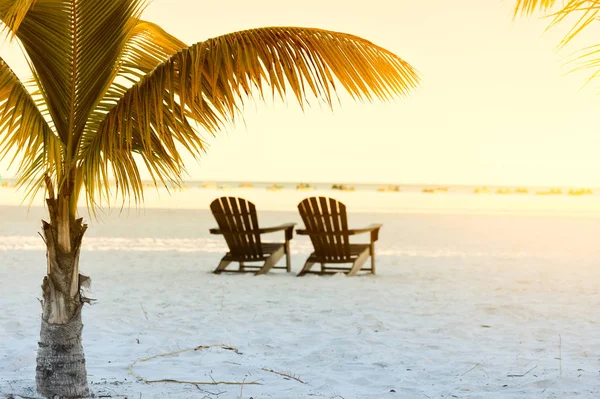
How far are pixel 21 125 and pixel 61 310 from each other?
0.79 metres

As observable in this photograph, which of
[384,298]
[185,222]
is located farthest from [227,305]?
[185,222]

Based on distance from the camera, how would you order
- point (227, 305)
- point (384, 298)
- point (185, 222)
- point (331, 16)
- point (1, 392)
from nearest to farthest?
1. point (1, 392)
2. point (227, 305)
3. point (384, 298)
4. point (185, 222)
5. point (331, 16)

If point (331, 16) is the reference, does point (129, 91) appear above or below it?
below

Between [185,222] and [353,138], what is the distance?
34.4 metres

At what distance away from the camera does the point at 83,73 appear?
2.98 meters

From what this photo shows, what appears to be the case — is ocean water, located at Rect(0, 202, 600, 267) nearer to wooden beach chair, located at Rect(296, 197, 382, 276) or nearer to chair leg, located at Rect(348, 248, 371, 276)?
wooden beach chair, located at Rect(296, 197, 382, 276)

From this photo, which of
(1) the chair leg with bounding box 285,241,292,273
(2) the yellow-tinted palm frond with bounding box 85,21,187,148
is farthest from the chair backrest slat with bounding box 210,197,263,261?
(2) the yellow-tinted palm frond with bounding box 85,21,187,148

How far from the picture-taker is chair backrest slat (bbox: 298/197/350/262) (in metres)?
8.20

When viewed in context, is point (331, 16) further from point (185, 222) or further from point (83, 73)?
Answer: point (83, 73)

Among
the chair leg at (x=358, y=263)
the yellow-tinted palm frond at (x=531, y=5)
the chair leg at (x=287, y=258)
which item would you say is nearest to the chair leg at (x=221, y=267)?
the chair leg at (x=287, y=258)

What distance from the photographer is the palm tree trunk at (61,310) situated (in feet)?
10.1

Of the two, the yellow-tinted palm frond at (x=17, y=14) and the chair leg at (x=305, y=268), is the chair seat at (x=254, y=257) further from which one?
the yellow-tinted palm frond at (x=17, y=14)

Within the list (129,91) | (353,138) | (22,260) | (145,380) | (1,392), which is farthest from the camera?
(353,138)

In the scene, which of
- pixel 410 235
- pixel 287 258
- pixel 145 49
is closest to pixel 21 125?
pixel 145 49
